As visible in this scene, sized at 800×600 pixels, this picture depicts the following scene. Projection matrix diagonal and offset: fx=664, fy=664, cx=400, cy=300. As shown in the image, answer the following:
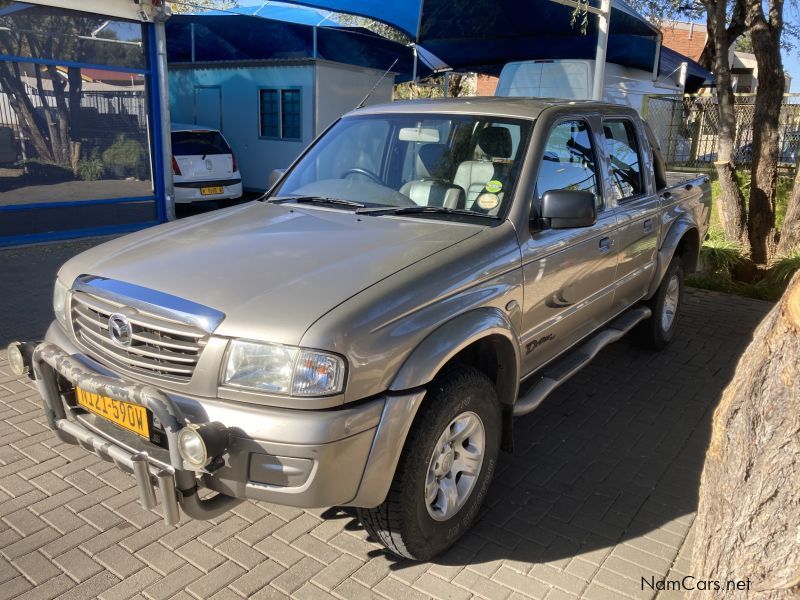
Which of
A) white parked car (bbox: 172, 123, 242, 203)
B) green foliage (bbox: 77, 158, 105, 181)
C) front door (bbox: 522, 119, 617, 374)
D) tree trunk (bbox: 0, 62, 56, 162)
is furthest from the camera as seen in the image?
white parked car (bbox: 172, 123, 242, 203)

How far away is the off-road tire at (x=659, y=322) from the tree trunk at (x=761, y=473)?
3501 mm

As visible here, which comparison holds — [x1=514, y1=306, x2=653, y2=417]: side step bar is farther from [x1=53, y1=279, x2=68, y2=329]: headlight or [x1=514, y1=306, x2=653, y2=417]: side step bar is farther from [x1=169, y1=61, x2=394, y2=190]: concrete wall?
[x1=169, y1=61, x2=394, y2=190]: concrete wall

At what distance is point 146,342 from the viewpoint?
256 cm

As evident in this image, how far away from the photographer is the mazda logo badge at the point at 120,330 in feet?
8.53

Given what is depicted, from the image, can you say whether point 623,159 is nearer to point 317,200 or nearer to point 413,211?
point 413,211

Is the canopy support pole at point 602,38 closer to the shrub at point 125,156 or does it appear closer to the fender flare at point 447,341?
the shrub at point 125,156

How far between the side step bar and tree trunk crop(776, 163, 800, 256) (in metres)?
3.72

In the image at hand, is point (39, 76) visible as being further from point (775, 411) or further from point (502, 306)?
point (775, 411)

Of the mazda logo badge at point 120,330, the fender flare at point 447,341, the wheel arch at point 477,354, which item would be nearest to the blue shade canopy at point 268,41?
the wheel arch at point 477,354

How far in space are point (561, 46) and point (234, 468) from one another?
11.7 metres

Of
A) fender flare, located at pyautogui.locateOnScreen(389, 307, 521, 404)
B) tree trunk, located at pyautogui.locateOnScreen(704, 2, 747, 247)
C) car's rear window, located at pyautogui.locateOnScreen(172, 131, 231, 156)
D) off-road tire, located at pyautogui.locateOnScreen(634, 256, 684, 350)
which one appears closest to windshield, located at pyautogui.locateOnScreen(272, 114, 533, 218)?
fender flare, located at pyautogui.locateOnScreen(389, 307, 521, 404)

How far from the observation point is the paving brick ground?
280cm

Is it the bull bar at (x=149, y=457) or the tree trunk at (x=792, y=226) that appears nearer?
the bull bar at (x=149, y=457)

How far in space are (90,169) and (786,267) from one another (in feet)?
30.1
